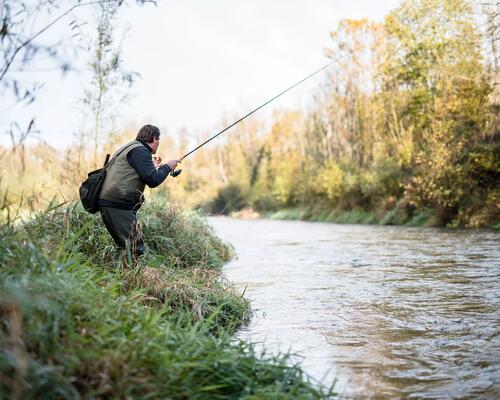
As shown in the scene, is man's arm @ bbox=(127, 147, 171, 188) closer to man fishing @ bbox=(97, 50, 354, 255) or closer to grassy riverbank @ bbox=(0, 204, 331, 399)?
man fishing @ bbox=(97, 50, 354, 255)

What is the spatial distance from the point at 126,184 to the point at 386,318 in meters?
3.06

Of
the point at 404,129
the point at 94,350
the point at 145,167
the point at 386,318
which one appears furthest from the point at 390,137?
the point at 94,350

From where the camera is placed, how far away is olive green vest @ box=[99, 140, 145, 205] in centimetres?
586

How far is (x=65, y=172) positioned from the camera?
1109 cm

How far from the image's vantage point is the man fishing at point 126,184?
5844 mm

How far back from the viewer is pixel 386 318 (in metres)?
6.00

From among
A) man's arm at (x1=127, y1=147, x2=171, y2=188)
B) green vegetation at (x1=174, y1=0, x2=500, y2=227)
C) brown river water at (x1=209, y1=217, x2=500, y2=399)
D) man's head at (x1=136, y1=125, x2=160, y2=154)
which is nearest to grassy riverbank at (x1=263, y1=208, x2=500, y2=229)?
green vegetation at (x1=174, y1=0, x2=500, y2=227)

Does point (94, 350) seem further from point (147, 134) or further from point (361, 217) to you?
point (361, 217)

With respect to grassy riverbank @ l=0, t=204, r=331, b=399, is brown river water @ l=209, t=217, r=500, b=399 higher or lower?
lower

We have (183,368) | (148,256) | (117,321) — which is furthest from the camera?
(148,256)

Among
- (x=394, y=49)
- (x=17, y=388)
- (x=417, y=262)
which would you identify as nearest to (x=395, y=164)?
(x=394, y=49)

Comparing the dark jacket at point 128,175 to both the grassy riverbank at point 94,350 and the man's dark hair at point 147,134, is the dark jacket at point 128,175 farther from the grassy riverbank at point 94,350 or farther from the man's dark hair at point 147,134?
the grassy riverbank at point 94,350

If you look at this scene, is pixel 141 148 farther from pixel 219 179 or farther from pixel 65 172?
pixel 219 179

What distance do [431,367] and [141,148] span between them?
11.4ft
